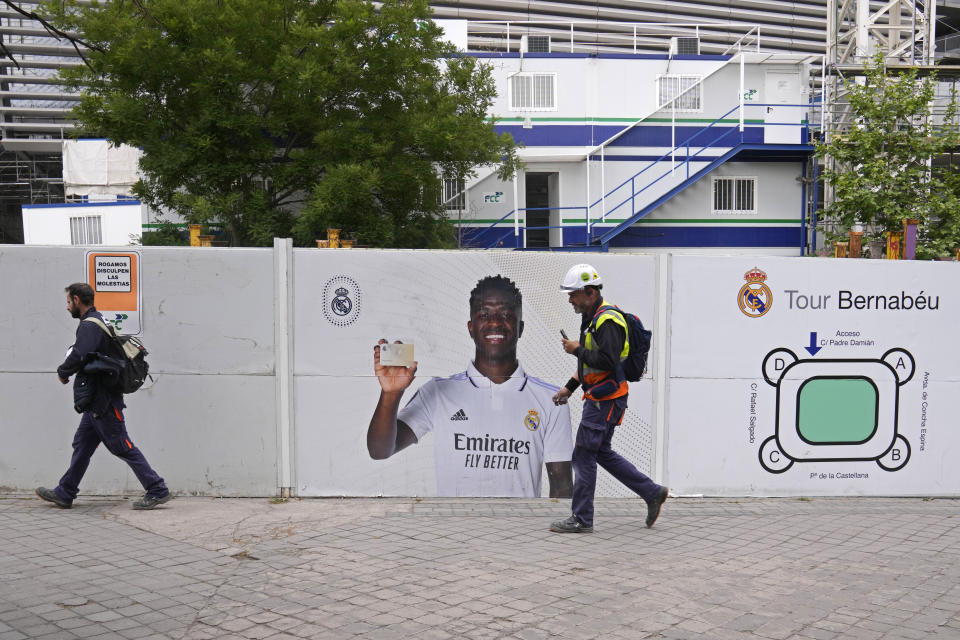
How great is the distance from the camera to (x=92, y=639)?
4.16 metres

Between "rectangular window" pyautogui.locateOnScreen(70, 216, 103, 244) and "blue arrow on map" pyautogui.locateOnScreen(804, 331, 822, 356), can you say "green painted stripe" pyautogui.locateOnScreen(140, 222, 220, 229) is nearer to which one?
"rectangular window" pyautogui.locateOnScreen(70, 216, 103, 244)

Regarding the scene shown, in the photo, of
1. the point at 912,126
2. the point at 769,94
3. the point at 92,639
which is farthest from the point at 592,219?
the point at 92,639

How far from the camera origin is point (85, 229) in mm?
23766

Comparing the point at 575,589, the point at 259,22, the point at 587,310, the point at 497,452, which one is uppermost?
the point at 259,22

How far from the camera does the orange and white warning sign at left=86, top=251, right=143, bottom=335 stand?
6855 millimetres

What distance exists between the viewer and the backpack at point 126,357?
20.9 ft

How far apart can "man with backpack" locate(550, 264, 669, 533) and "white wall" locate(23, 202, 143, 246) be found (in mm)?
19205

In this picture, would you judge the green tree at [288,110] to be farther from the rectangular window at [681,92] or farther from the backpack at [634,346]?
the backpack at [634,346]

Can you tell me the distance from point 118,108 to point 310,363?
39.4ft

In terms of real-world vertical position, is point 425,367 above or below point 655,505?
above

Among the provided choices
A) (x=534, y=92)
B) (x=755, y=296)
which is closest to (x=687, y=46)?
(x=534, y=92)

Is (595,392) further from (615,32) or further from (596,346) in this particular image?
(615,32)

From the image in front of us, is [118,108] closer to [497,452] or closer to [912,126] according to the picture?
[497,452]

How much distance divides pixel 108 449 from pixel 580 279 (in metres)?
→ 3.90
